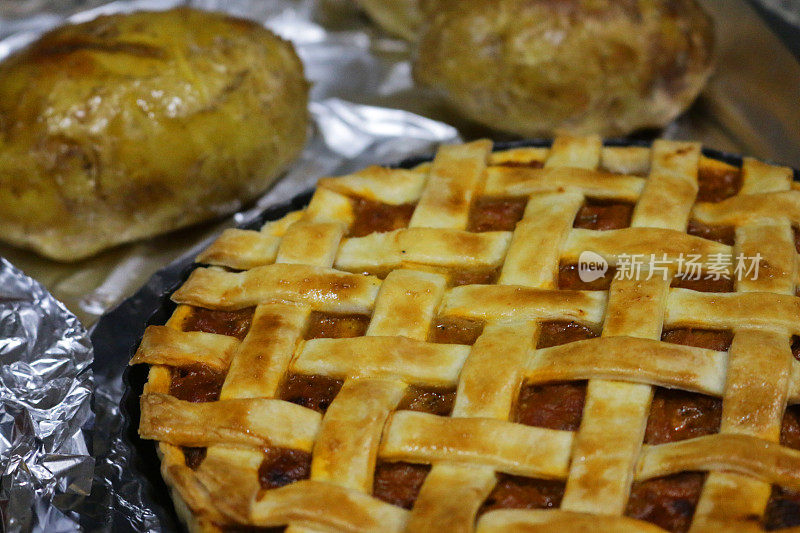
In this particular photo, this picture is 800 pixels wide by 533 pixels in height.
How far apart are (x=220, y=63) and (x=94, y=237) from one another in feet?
1.80

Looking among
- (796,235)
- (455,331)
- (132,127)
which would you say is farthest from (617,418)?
(132,127)

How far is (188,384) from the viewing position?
1319 millimetres

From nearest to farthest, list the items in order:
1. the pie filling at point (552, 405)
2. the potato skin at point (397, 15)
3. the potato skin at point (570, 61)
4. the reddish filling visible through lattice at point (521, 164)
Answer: the pie filling at point (552, 405)
the reddish filling visible through lattice at point (521, 164)
the potato skin at point (570, 61)
the potato skin at point (397, 15)

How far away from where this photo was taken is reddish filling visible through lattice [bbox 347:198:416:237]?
5.16 ft

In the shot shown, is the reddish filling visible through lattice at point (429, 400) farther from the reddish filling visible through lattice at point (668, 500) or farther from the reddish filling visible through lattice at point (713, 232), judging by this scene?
the reddish filling visible through lattice at point (713, 232)

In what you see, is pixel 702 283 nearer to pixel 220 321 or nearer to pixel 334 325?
pixel 334 325

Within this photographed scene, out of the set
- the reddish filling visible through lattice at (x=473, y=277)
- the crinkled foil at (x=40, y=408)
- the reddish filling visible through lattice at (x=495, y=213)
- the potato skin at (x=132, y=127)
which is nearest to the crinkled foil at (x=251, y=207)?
the crinkled foil at (x=40, y=408)

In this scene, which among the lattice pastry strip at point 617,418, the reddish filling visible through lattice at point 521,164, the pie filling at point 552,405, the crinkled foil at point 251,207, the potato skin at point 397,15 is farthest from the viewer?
the potato skin at point 397,15

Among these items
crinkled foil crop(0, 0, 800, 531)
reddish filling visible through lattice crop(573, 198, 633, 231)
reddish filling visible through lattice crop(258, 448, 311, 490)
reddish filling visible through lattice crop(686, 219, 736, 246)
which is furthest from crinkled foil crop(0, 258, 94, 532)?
reddish filling visible through lattice crop(686, 219, 736, 246)

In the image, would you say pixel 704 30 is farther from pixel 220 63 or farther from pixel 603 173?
pixel 220 63

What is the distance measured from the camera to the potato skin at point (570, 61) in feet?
6.99

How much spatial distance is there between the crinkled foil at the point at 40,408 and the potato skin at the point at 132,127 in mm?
215

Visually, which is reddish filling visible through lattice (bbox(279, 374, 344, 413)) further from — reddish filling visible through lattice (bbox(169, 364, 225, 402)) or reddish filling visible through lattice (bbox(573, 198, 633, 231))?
reddish filling visible through lattice (bbox(573, 198, 633, 231))

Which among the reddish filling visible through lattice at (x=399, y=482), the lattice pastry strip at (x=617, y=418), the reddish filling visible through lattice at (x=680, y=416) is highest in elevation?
the lattice pastry strip at (x=617, y=418)
